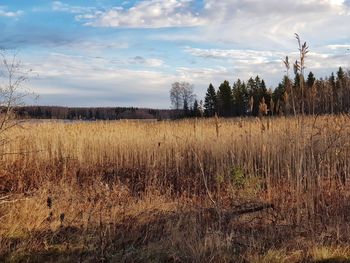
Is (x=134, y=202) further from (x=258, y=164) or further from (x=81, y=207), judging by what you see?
(x=258, y=164)

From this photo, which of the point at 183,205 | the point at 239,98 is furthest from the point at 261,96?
the point at 183,205

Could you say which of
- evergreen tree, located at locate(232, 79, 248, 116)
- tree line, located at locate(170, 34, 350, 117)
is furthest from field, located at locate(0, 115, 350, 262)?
evergreen tree, located at locate(232, 79, 248, 116)

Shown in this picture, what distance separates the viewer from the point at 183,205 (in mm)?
7742

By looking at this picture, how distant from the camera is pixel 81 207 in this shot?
7418 millimetres

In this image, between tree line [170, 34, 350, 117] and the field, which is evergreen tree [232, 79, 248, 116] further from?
the field

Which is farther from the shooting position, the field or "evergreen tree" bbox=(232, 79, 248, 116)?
"evergreen tree" bbox=(232, 79, 248, 116)

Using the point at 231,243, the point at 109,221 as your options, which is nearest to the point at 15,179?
the point at 109,221

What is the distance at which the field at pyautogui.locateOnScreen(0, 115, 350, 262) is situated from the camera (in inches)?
214

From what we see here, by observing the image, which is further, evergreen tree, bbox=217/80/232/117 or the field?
evergreen tree, bbox=217/80/232/117

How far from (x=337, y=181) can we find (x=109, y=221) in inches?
169

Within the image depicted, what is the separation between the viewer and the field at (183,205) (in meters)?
5.43

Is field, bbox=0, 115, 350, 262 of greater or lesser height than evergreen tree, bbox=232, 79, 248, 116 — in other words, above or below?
below

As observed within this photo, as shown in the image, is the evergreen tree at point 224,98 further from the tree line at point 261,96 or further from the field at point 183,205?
the field at point 183,205

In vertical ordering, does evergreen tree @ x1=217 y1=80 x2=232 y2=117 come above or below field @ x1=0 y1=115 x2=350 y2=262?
above
